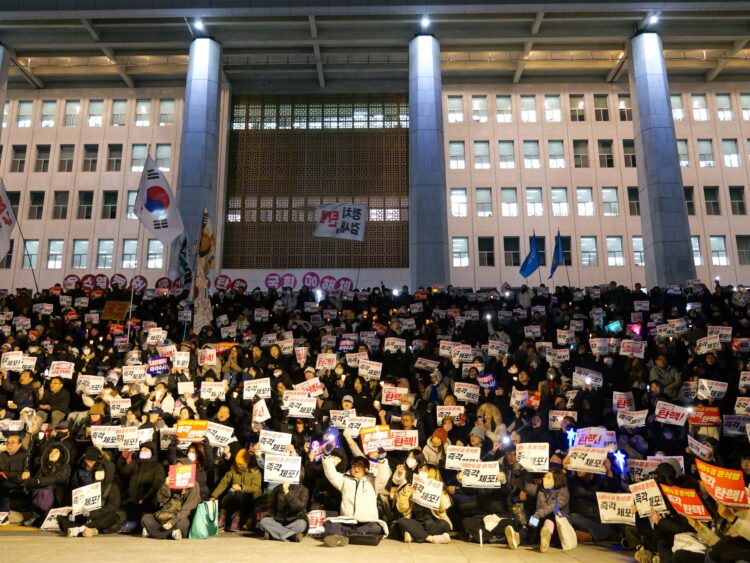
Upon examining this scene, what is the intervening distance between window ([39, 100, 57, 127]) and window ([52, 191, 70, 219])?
159 inches

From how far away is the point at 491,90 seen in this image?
1411 inches

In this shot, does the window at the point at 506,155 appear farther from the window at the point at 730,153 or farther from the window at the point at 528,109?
the window at the point at 730,153

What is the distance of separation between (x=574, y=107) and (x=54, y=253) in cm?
2881

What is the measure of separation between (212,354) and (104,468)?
4690mm

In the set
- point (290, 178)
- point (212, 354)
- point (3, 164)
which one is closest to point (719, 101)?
point (290, 178)

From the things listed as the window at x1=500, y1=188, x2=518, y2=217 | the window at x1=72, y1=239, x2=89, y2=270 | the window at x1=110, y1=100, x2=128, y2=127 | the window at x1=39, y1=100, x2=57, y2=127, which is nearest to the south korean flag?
the window at x1=72, y1=239, x2=89, y2=270

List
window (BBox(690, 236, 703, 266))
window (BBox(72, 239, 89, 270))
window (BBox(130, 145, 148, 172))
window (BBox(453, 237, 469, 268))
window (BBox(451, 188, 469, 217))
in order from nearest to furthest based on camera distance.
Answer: window (BBox(690, 236, 703, 266)) < window (BBox(453, 237, 469, 268)) < window (BBox(72, 239, 89, 270)) < window (BBox(451, 188, 469, 217)) < window (BBox(130, 145, 148, 172))

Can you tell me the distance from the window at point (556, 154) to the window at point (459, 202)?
4914mm

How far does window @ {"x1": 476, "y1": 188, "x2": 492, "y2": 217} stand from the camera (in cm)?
3435

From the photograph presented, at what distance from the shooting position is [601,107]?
35750 millimetres

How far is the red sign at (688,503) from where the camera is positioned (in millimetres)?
7031

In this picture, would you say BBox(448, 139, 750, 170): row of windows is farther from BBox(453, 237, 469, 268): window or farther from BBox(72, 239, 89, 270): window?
BBox(72, 239, 89, 270): window

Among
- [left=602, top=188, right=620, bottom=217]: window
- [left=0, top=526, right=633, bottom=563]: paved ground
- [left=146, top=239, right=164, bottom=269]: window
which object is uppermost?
[left=602, top=188, right=620, bottom=217]: window

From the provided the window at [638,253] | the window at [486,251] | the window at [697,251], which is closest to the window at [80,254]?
the window at [486,251]
